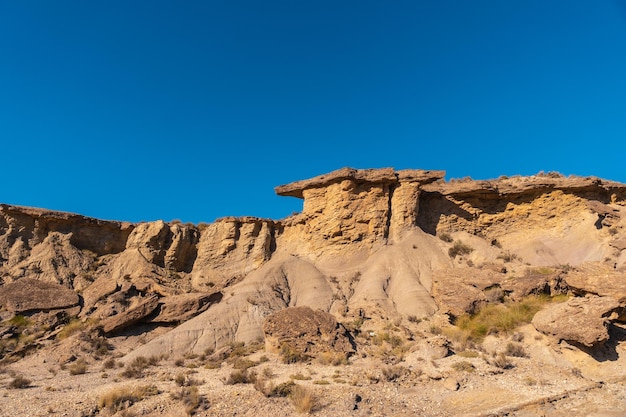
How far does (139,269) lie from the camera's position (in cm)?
2766

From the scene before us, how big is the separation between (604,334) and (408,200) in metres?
16.6

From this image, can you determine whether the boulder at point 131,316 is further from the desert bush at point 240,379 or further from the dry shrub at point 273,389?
the dry shrub at point 273,389

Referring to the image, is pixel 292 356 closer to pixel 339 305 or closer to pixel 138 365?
pixel 138 365

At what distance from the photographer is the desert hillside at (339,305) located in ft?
35.5

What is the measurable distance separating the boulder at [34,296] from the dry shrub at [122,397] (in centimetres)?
1550

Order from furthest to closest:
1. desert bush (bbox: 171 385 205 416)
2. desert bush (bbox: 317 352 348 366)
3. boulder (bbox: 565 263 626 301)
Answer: desert bush (bbox: 317 352 348 366) → boulder (bbox: 565 263 626 301) → desert bush (bbox: 171 385 205 416)

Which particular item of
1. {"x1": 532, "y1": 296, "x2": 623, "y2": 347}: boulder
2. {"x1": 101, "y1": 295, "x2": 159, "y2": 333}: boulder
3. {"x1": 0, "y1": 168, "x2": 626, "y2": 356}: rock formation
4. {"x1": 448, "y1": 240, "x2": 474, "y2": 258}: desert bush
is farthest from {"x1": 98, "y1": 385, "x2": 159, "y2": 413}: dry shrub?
{"x1": 448, "y1": 240, "x2": 474, "y2": 258}: desert bush

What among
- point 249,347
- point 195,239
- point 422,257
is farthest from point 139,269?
point 422,257

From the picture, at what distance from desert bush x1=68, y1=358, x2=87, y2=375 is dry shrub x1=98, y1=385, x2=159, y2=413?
5431 millimetres

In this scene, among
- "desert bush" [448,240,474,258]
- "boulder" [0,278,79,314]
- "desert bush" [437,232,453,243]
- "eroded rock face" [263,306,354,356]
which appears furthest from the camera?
"desert bush" [437,232,453,243]

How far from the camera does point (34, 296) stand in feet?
77.2

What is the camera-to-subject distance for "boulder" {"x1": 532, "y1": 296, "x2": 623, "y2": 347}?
11484 millimetres

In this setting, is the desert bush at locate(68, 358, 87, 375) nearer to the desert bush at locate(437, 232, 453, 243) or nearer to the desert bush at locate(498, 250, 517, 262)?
the desert bush at locate(437, 232, 453, 243)

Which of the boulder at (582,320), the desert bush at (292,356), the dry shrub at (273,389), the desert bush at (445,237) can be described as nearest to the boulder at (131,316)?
the desert bush at (292,356)
